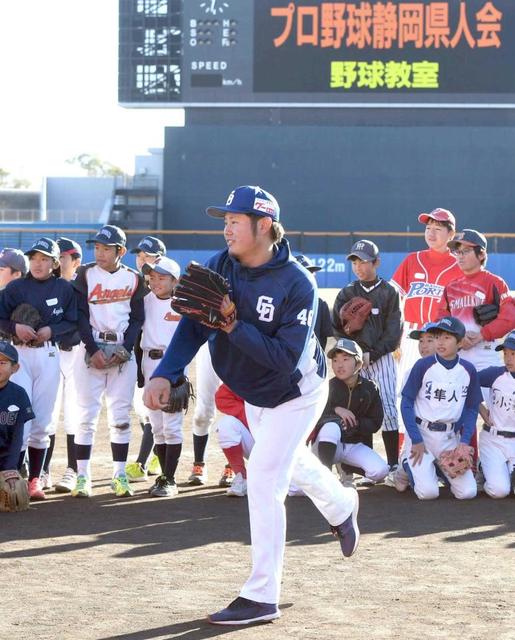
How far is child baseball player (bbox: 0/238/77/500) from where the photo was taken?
7484 mm

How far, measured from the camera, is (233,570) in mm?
5594

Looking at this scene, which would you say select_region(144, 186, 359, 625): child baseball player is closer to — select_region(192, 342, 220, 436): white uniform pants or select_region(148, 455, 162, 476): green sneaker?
select_region(192, 342, 220, 436): white uniform pants

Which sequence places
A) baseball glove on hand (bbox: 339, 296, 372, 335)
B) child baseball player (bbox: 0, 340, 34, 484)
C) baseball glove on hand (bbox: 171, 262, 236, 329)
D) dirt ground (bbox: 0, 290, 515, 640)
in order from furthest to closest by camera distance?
baseball glove on hand (bbox: 339, 296, 372, 335) < child baseball player (bbox: 0, 340, 34, 484) < dirt ground (bbox: 0, 290, 515, 640) < baseball glove on hand (bbox: 171, 262, 236, 329)

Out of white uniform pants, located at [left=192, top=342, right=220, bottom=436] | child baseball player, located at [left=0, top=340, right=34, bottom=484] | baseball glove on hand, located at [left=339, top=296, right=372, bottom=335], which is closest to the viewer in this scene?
child baseball player, located at [left=0, top=340, right=34, bottom=484]

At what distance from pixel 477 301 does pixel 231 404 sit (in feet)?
6.22

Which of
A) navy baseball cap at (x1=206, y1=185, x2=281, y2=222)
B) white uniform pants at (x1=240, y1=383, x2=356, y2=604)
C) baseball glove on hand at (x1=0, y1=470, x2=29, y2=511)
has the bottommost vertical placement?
baseball glove on hand at (x1=0, y1=470, x2=29, y2=511)

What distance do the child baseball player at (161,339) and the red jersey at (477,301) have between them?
1.94 m

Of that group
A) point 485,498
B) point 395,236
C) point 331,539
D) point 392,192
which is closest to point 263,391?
point 331,539

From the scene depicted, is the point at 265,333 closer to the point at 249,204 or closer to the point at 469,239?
the point at 249,204

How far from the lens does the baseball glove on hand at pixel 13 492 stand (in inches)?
275

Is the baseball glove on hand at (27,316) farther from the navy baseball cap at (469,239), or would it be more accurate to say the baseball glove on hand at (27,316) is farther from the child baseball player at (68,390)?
the navy baseball cap at (469,239)

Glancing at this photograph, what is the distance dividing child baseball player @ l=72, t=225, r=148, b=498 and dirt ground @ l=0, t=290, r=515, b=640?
1.12ft

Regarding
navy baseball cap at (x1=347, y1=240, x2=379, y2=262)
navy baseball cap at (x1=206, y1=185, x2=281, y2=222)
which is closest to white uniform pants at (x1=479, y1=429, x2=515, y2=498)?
navy baseball cap at (x1=347, y1=240, x2=379, y2=262)

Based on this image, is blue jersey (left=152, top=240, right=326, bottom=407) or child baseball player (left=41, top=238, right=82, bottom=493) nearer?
blue jersey (left=152, top=240, right=326, bottom=407)
